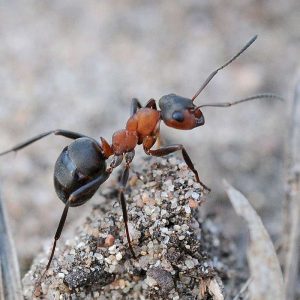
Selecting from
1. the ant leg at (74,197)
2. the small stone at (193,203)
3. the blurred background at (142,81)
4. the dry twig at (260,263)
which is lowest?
the dry twig at (260,263)

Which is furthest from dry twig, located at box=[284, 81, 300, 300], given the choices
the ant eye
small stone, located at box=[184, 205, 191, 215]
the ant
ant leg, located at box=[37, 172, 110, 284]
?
ant leg, located at box=[37, 172, 110, 284]

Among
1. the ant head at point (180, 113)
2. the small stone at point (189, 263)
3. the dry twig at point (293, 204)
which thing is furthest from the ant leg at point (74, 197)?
the dry twig at point (293, 204)

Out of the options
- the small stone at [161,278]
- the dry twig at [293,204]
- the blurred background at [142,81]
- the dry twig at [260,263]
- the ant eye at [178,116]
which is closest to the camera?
the dry twig at [260,263]

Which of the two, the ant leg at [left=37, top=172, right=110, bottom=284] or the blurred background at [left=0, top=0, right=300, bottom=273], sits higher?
the blurred background at [left=0, top=0, right=300, bottom=273]

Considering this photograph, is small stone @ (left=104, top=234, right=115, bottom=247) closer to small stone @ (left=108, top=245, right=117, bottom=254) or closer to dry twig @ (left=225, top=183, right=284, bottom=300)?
small stone @ (left=108, top=245, right=117, bottom=254)

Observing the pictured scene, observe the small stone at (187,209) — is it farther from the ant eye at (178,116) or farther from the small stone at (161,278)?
the ant eye at (178,116)

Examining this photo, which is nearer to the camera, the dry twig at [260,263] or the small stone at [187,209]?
the dry twig at [260,263]
